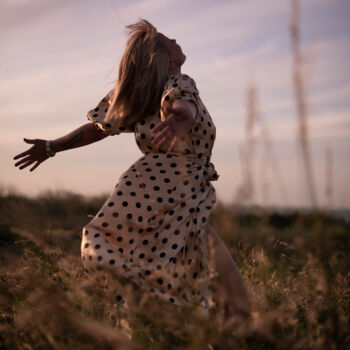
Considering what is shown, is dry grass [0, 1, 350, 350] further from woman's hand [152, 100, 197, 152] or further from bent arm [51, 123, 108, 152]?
bent arm [51, 123, 108, 152]

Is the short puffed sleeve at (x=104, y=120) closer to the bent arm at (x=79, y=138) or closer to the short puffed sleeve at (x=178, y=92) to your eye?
the bent arm at (x=79, y=138)

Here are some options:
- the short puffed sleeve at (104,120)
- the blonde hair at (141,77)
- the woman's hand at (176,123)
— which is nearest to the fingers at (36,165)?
the short puffed sleeve at (104,120)

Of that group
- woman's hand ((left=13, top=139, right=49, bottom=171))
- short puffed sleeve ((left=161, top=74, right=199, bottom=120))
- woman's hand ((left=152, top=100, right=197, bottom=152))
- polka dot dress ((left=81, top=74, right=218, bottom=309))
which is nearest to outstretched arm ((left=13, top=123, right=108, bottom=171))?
woman's hand ((left=13, top=139, right=49, bottom=171))

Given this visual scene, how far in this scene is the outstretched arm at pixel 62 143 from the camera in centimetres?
323

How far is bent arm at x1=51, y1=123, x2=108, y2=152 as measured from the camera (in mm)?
3232

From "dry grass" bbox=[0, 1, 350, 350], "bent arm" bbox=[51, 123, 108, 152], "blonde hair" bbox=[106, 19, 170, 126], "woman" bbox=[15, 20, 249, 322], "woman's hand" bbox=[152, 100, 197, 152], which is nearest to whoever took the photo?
"dry grass" bbox=[0, 1, 350, 350]

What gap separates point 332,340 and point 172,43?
192cm

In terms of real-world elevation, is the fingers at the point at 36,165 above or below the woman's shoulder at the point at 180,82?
below

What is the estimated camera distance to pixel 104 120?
117 inches

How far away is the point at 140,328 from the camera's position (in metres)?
1.92

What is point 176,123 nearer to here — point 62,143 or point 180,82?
point 180,82

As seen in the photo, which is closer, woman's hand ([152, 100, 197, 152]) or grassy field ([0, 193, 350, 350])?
grassy field ([0, 193, 350, 350])

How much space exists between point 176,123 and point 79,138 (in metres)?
1.16

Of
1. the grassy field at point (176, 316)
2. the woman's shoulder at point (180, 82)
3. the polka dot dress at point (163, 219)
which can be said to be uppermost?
the woman's shoulder at point (180, 82)
